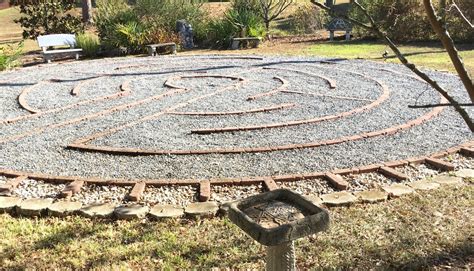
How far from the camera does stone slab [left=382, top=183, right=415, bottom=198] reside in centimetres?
444

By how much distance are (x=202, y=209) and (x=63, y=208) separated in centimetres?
125

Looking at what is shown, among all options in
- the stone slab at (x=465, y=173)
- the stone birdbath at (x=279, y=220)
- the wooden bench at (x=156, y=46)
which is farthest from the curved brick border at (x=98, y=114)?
the wooden bench at (x=156, y=46)

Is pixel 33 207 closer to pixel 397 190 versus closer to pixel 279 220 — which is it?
pixel 279 220

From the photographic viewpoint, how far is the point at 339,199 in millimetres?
4359

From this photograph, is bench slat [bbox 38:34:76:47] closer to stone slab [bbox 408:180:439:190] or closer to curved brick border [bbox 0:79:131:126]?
curved brick border [bbox 0:79:131:126]

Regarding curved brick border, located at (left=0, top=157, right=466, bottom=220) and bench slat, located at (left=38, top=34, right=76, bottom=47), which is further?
bench slat, located at (left=38, top=34, right=76, bottom=47)

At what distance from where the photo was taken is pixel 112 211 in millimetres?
4223

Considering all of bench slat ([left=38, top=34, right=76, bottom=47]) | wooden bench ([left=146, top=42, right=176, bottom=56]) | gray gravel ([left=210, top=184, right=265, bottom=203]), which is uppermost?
bench slat ([left=38, top=34, right=76, bottom=47])

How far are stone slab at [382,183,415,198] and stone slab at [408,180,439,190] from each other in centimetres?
8

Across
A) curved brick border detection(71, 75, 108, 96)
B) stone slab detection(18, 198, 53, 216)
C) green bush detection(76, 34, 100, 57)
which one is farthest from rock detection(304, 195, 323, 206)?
green bush detection(76, 34, 100, 57)

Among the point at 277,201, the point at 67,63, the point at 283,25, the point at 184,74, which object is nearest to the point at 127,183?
the point at 277,201

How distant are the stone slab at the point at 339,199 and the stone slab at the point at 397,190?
36cm

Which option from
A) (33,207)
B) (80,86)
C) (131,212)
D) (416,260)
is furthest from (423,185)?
(80,86)

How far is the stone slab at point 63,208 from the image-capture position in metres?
4.25
